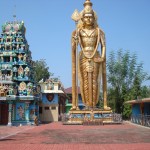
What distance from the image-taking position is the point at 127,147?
32.5 feet

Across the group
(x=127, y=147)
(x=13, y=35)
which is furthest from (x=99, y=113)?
(x=127, y=147)

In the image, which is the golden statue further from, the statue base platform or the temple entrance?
the temple entrance

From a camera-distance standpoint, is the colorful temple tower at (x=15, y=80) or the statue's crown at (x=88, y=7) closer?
the colorful temple tower at (x=15, y=80)

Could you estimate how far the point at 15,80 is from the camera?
87.8 feet

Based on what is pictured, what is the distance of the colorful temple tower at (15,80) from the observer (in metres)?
25.6

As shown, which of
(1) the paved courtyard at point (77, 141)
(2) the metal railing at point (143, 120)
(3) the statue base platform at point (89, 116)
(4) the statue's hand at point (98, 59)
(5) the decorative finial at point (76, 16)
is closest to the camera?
(1) the paved courtyard at point (77, 141)

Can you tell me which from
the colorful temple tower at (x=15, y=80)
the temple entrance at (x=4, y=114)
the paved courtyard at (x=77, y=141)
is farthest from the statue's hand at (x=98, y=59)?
the paved courtyard at (x=77, y=141)

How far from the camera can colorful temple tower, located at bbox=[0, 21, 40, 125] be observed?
2559 cm

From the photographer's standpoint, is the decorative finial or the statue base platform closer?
the statue base platform

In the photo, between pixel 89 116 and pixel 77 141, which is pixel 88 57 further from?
pixel 77 141

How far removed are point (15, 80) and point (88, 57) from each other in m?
7.36

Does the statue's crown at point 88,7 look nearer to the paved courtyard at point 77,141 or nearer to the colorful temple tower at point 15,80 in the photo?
the colorful temple tower at point 15,80

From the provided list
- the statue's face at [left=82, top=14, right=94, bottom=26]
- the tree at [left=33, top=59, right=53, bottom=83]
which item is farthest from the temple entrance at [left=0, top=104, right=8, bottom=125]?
the tree at [left=33, top=59, right=53, bottom=83]

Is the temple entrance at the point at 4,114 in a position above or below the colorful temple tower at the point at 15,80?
below
